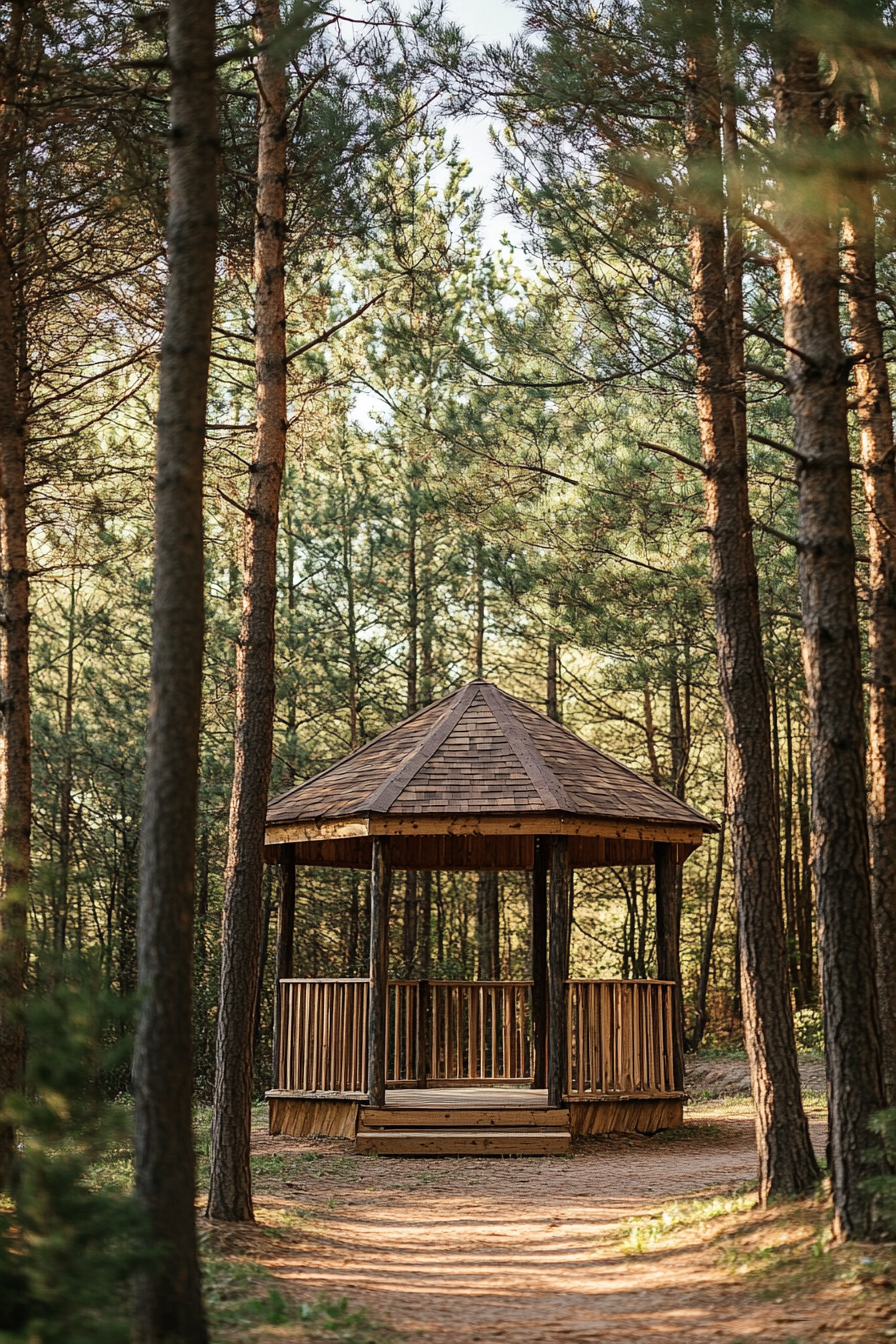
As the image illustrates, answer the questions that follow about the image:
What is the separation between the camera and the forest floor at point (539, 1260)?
5023 millimetres

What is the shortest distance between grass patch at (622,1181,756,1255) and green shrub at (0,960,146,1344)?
3.98 meters

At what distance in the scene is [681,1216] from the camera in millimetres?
7309

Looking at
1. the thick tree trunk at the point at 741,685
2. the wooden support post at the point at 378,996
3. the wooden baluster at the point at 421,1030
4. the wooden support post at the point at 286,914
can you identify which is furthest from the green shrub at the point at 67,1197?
the wooden baluster at the point at 421,1030

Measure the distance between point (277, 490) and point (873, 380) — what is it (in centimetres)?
434

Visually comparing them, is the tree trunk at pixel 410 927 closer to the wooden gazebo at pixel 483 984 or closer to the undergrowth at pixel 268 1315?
the wooden gazebo at pixel 483 984

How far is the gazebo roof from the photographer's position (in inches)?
428

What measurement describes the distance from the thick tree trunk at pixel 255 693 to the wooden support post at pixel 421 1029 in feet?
19.3

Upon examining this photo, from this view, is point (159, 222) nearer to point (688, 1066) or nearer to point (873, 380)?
point (873, 380)

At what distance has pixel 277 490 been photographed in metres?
7.92

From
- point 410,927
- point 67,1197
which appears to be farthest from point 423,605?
point 67,1197

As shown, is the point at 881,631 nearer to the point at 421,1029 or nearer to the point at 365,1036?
the point at 365,1036

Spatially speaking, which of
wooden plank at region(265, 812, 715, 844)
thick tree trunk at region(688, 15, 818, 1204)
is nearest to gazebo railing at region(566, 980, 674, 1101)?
wooden plank at region(265, 812, 715, 844)

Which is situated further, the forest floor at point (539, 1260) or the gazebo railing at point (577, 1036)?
the gazebo railing at point (577, 1036)

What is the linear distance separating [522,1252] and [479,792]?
4754 millimetres
